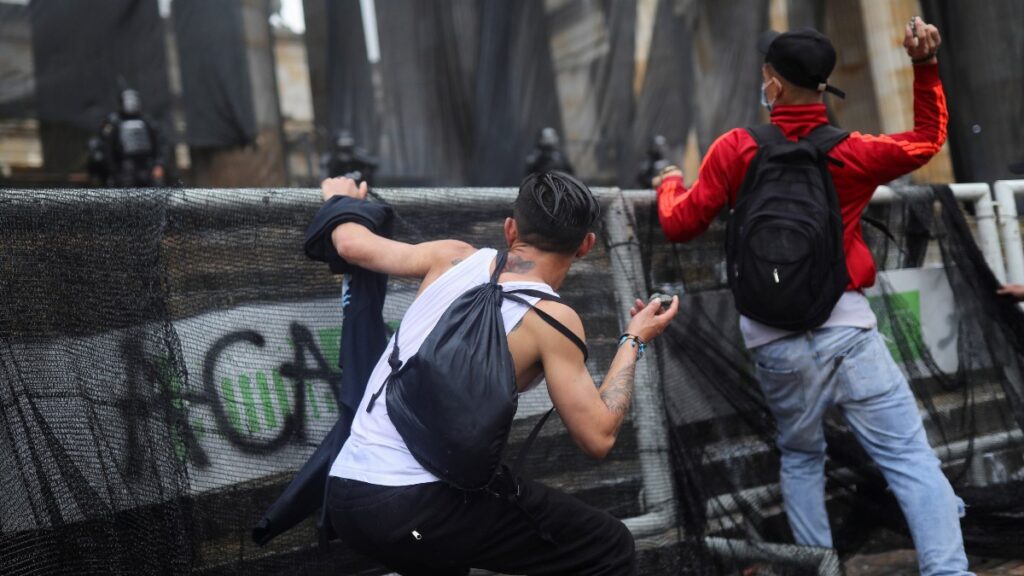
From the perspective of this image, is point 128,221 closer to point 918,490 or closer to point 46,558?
point 46,558

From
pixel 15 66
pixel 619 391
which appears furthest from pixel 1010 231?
pixel 15 66

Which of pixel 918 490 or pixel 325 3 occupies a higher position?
pixel 325 3

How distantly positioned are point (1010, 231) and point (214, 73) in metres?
10.1

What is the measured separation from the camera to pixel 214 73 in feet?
40.8

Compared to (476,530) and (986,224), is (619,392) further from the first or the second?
(986,224)

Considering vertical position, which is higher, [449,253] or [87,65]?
[87,65]

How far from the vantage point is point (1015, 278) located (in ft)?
15.7

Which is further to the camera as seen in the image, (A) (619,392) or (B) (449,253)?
(B) (449,253)

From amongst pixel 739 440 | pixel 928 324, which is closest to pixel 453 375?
pixel 739 440

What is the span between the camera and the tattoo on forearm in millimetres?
2363

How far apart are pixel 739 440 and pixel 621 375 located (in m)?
1.58

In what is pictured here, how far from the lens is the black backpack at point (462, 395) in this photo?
219cm

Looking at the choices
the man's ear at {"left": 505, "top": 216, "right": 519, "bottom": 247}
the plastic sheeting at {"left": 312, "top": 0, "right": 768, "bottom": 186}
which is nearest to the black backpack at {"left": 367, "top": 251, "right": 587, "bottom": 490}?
the man's ear at {"left": 505, "top": 216, "right": 519, "bottom": 247}

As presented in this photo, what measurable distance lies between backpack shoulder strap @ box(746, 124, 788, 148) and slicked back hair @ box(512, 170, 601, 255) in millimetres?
1115
